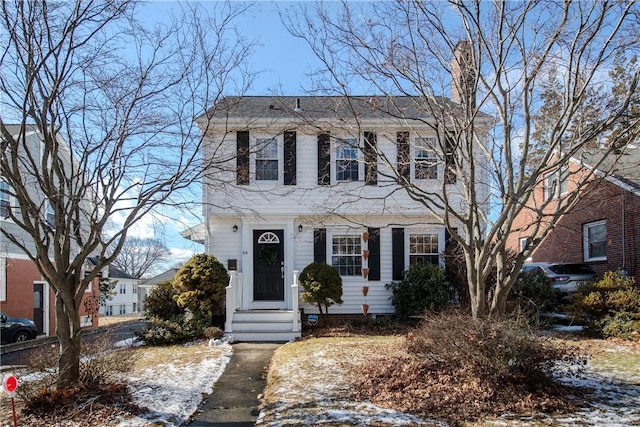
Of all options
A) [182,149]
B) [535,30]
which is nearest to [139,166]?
[182,149]

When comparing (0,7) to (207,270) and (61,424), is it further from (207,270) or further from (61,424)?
(207,270)

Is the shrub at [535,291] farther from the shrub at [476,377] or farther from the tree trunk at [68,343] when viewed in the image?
the tree trunk at [68,343]

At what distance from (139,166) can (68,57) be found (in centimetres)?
178

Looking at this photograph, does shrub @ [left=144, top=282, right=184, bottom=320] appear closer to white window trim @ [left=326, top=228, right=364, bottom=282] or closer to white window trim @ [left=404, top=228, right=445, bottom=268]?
white window trim @ [left=326, top=228, right=364, bottom=282]

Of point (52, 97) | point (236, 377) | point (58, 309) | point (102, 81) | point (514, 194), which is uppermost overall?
point (102, 81)

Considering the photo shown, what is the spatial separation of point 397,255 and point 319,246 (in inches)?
88.1

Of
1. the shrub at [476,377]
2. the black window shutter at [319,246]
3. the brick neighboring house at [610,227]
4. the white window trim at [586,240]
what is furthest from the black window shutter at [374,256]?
the white window trim at [586,240]

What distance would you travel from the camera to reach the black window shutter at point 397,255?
13.8m

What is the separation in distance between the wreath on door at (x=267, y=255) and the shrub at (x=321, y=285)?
1246 millimetres

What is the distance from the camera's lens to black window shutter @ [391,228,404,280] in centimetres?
1377

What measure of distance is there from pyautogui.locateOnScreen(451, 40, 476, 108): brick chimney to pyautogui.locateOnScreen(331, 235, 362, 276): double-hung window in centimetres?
644

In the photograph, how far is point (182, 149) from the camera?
7.63 metres

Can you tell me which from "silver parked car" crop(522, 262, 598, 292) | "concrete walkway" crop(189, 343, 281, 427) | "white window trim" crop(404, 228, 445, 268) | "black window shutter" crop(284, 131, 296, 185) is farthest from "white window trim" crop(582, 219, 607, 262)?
"concrete walkway" crop(189, 343, 281, 427)

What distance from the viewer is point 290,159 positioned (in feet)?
44.9
